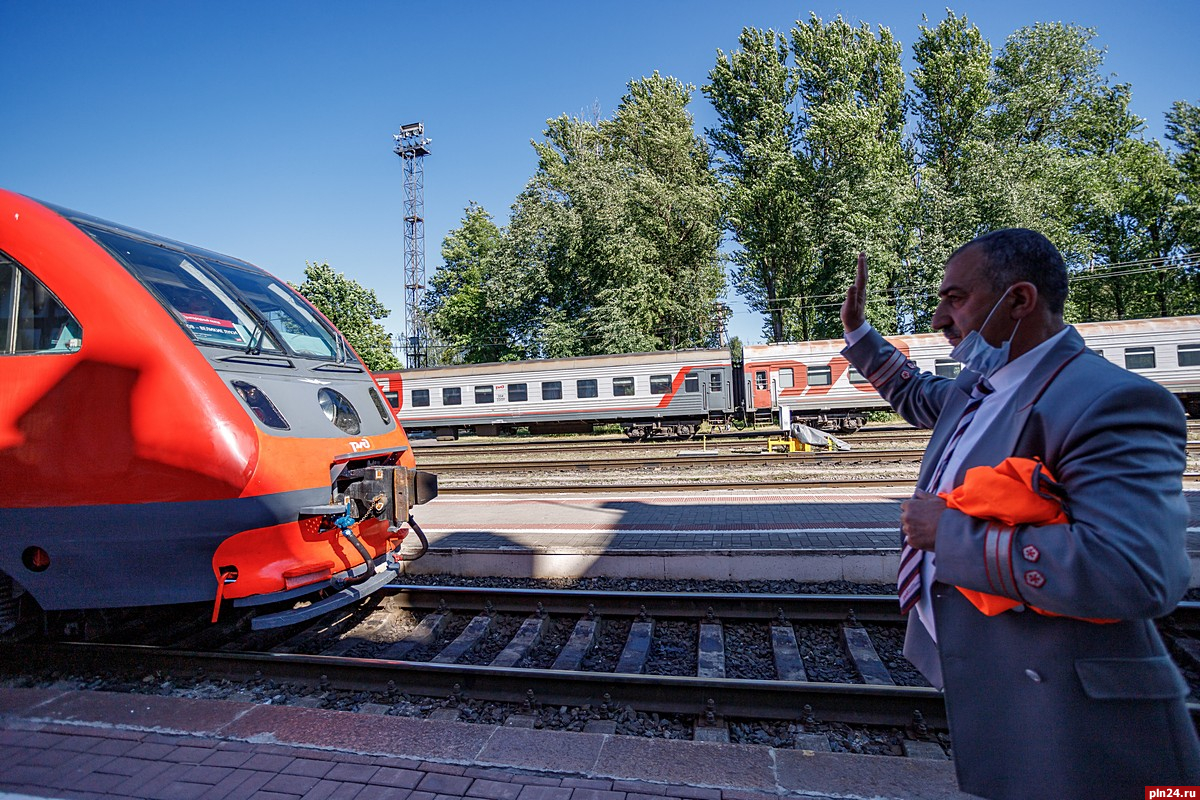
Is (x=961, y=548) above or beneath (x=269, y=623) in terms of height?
above

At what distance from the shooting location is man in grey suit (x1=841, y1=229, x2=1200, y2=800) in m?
1.33

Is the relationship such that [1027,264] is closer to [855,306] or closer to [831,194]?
[855,306]

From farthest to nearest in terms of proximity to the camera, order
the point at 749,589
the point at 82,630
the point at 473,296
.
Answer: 1. the point at 473,296
2. the point at 749,589
3. the point at 82,630

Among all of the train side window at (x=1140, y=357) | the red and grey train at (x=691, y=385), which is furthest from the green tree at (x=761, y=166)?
the train side window at (x=1140, y=357)

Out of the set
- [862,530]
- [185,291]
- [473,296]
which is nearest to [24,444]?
[185,291]

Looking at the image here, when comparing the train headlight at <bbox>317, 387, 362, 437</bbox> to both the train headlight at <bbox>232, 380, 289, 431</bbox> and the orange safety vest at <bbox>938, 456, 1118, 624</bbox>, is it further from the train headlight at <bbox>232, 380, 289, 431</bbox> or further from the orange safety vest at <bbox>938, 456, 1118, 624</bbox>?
the orange safety vest at <bbox>938, 456, 1118, 624</bbox>

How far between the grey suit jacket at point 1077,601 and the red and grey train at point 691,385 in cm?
2013

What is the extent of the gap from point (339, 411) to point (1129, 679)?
14.4ft

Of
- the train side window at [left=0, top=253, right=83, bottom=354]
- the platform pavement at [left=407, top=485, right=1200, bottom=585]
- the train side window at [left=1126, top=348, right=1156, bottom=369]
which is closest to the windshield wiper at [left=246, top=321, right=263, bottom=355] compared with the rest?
the train side window at [left=0, top=253, right=83, bottom=354]

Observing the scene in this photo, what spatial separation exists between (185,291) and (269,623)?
216 centimetres

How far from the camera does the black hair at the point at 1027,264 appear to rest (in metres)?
1.70

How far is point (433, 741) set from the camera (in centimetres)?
312

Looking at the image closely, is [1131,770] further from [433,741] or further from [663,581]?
[663,581]

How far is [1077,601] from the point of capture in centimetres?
135
